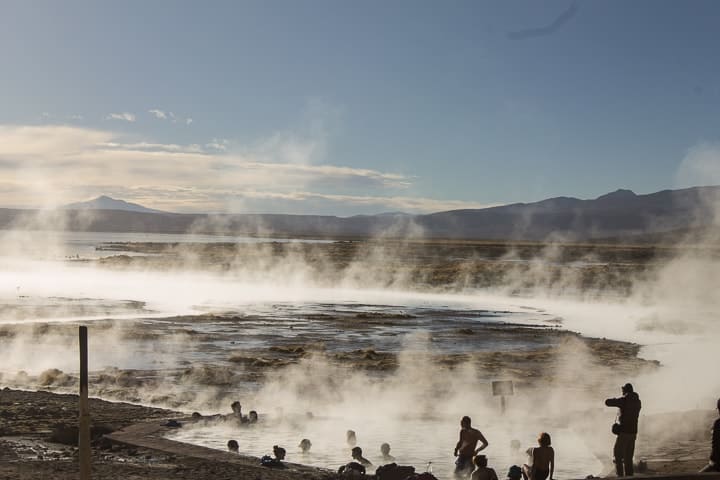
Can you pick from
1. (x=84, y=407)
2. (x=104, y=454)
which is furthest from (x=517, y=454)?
(x=84, y=407)

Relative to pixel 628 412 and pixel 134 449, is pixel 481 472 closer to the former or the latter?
pixel 628 412

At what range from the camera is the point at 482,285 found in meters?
74.8

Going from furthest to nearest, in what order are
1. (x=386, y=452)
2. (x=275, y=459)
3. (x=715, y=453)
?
(x=386, y=452)
(x=275, y=459)
(x=715, y=453)

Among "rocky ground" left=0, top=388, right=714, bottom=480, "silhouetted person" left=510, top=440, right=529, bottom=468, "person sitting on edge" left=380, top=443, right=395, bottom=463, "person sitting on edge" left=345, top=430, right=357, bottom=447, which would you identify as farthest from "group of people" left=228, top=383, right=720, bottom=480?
"silhouetted person" left=510, top=440, right=529, bottom=468

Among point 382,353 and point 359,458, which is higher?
point 382,353

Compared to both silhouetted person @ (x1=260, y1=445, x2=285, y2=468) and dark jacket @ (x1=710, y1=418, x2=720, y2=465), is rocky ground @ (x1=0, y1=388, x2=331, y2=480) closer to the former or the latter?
silhouetted person @ (x1=260, y1=445, x2=285, y2=468)

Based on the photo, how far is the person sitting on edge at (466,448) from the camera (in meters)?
15.1

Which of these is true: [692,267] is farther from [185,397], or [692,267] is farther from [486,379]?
[185,397]

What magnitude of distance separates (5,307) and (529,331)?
97.1 ft

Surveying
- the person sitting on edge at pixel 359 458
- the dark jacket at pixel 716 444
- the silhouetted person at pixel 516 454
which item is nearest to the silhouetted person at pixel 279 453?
the person sitting on edge at pixel 359 458

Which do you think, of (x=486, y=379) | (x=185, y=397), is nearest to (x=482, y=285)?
(x=486, y=379)

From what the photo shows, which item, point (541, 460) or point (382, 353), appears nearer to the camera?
point (541, 460)

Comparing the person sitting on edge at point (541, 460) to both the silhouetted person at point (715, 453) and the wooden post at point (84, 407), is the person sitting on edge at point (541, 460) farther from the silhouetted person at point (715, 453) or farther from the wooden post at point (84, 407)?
the wooden post at point (84, 407)

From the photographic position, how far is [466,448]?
15.2 m
